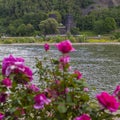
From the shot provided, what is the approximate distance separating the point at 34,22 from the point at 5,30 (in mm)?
13306

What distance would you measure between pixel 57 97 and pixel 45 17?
173 m

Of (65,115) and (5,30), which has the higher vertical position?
(65,115)

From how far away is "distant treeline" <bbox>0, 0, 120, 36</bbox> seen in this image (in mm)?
160750

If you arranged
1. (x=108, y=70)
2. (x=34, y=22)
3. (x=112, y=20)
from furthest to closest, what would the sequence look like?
(x=34, y=22), (x=112, y=20), (x=108, y=70)

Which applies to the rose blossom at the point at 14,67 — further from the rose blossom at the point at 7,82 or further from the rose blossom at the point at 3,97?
the rose blossom at the point at 3,97

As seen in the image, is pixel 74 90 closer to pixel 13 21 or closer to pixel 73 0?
pixel 13 21

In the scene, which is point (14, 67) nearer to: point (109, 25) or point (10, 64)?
point (10, 64)

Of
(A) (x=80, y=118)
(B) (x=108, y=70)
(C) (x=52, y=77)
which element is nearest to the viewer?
(A) (x=80, y=118)

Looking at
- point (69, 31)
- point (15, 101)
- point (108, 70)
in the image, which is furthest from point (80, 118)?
point (69, 31)

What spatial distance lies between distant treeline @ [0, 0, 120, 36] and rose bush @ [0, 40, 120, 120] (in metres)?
151

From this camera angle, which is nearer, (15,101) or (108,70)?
(15,101)

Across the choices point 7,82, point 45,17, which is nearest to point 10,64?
point 7,82

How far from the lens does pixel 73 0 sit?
19500cm

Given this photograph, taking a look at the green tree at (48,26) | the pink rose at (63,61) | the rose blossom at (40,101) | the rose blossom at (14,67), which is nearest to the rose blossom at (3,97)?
the rose blossom at (14,67)
